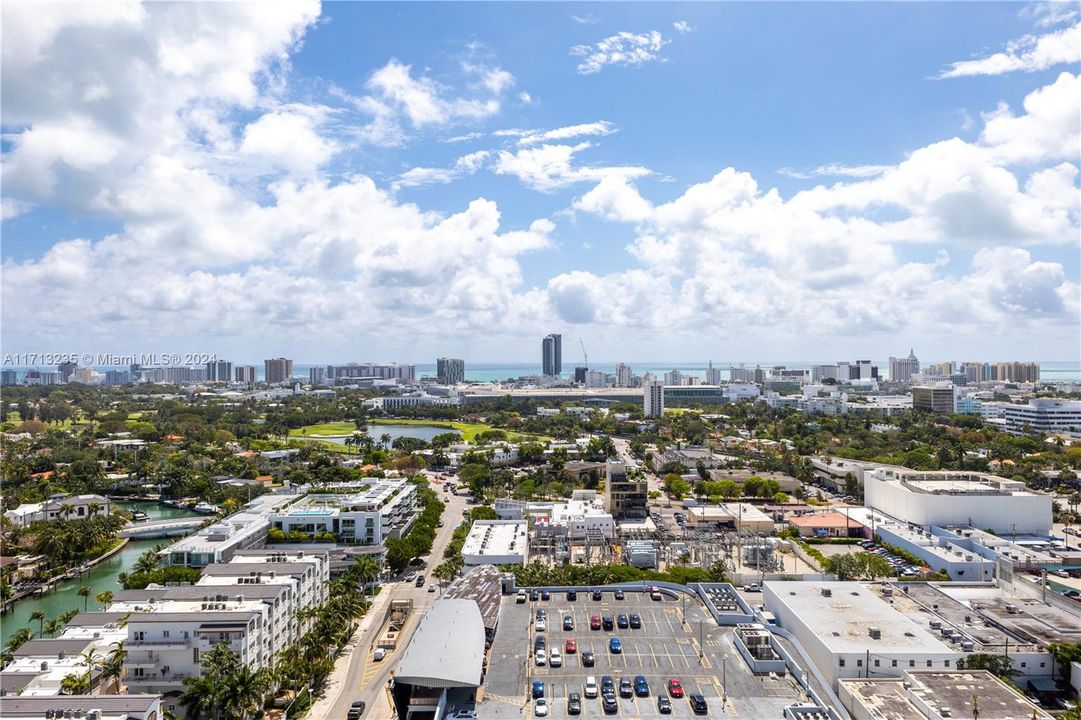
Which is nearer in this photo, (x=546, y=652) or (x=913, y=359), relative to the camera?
(x=546, y=652)

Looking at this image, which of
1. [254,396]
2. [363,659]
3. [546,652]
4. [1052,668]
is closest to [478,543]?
[363,659]

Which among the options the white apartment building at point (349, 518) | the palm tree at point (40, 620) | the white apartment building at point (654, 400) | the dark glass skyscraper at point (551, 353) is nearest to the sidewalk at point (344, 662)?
the white apartment building at point (349, 518)

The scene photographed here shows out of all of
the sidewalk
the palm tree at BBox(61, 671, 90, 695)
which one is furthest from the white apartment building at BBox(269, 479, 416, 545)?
the palm tree at BBox(61, 671, 90, 695)

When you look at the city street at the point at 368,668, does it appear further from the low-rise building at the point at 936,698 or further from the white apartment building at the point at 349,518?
the low-rise building at the point at 936,698

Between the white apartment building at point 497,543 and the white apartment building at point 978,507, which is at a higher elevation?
the white apartment building at point 978,507

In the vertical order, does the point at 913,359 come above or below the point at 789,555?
above

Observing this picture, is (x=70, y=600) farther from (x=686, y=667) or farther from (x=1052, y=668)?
(x=1052, y=668)
